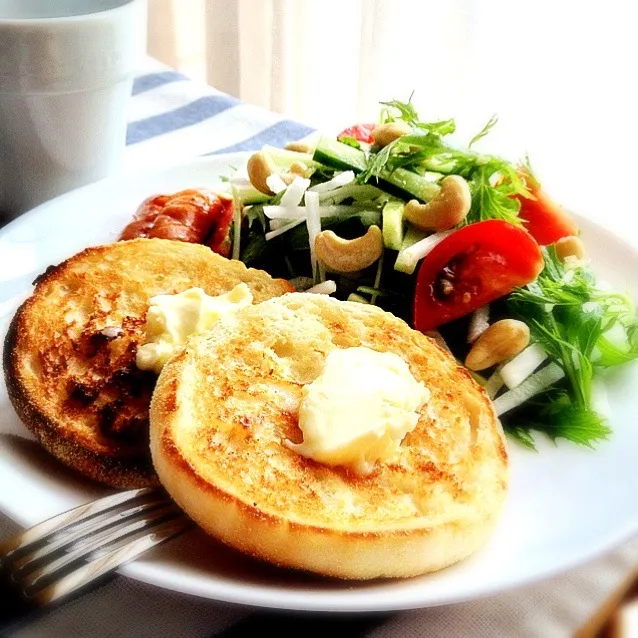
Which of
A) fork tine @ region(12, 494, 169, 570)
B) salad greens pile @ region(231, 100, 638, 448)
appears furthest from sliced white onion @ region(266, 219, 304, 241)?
fork tine @ region(12, 494, 169, 570)

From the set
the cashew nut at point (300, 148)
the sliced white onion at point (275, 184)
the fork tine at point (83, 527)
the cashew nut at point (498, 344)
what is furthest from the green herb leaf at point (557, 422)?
the cashew nut at point (300, 148)

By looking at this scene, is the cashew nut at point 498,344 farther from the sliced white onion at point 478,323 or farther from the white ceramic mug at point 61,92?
the white ceramic mug at point 61,92

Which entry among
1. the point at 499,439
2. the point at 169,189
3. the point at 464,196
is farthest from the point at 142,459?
the point at 169,189

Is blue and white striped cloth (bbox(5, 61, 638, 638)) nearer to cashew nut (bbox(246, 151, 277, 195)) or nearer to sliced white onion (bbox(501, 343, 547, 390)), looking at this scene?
sliced white onion (bbox(501, 343, 547, 390))

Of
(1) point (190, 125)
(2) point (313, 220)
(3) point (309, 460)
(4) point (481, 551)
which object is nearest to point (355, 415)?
(3) point (309, 460)

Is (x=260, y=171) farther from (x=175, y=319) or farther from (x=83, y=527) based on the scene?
(x=83, y=527)

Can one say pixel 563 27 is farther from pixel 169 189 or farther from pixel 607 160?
pixel 169 189

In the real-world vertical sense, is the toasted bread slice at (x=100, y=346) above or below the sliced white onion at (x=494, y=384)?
above
